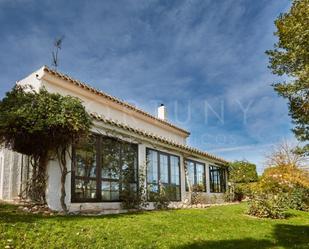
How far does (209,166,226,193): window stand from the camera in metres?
26.1

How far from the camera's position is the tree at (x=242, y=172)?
2908 cm

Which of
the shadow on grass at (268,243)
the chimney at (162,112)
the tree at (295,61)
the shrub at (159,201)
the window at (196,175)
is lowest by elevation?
the shadow on grass at (268,243)

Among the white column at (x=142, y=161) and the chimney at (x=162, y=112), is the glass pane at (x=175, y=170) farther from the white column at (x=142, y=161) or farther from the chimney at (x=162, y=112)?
the chimney at (x=162, y=112)

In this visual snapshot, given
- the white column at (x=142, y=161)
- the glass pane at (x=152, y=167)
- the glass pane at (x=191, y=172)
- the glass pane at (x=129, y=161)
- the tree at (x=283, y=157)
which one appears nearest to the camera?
the glass pane at (x=129, y=161)

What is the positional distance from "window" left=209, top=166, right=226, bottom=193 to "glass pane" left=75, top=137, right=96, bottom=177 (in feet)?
47.0

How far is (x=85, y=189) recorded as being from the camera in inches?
510

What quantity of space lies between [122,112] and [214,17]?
791 cm

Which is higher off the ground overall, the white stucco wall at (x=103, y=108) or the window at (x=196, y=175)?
the white stucco wall at (x=103, y=108)

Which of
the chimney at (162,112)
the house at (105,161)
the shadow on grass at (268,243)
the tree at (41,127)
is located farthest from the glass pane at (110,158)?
the chimney at (162,112)

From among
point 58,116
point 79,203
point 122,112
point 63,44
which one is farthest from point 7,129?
point 122,112

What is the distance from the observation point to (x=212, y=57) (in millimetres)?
24406

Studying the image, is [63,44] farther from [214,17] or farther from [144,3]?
[214,17]

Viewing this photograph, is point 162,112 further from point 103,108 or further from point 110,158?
point 110,158

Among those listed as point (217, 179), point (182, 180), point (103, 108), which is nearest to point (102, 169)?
point (103, 108)
